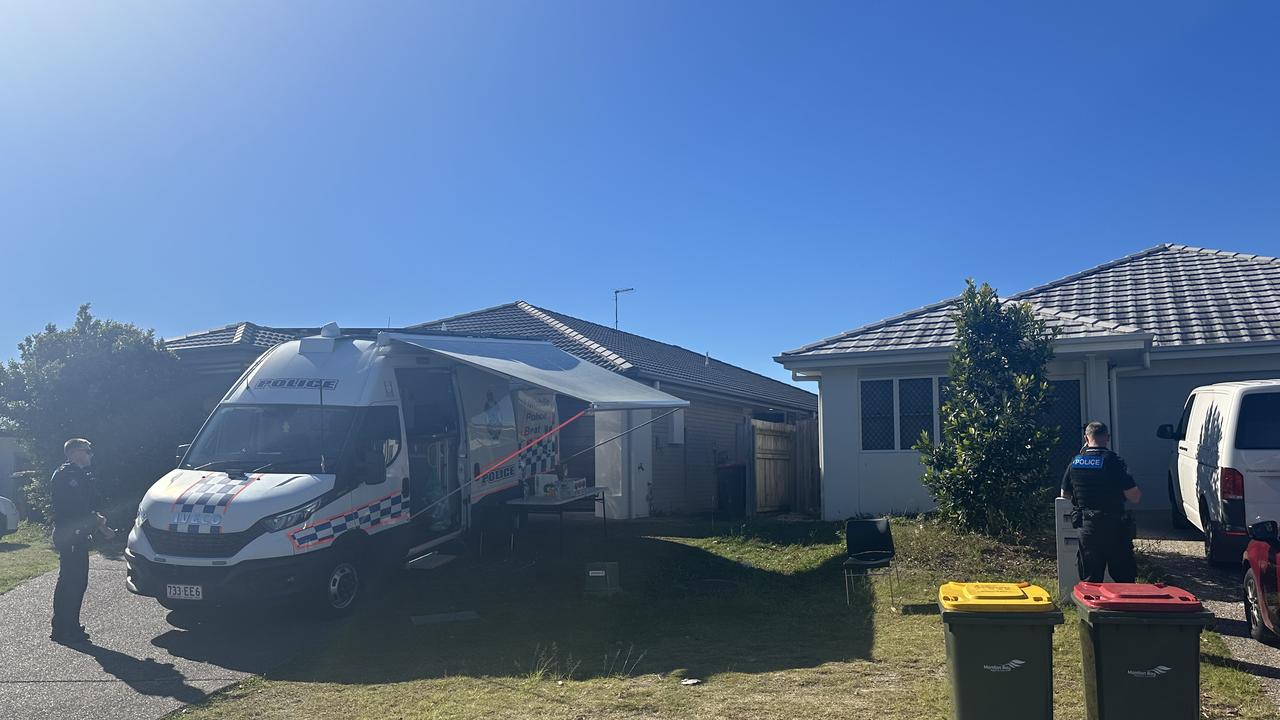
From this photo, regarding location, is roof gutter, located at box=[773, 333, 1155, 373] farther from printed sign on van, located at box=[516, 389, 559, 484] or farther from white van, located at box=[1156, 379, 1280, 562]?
printed sign on van, located at box=[516, 389, 559, 484]

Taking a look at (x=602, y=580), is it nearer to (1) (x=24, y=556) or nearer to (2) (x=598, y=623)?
(2) (x=598, y=623)

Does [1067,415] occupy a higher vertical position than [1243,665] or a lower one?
higher

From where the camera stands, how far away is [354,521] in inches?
350

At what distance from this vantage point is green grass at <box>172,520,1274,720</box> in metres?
5.86

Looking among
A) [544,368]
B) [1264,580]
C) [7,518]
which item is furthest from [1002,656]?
[7,518]

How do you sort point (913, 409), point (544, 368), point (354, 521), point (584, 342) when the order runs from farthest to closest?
point (584, 342) → point (913, 409) → point (544, 368) → point (354, 521)

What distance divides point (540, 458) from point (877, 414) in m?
5.14

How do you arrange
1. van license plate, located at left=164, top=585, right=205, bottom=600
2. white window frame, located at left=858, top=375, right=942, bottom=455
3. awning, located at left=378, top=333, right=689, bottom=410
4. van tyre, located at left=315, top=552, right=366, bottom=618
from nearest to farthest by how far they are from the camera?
van license plate, located at left=164, top=585, right=205, bottom=600, van tyre, located at left=315, top=552, right=366, bottom=618, awning, located at left=378, top=333, right=689, bottom=410, white window frame, located at left=858, top=375, right=942, bottom=455

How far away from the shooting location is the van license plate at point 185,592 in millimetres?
7914

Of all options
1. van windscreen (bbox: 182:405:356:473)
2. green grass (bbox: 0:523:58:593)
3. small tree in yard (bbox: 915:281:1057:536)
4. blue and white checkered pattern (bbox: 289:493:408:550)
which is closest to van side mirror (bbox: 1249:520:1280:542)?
small tree in yard (bbox: 915:281:1057:536)

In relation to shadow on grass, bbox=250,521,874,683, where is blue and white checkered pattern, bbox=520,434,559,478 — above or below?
above

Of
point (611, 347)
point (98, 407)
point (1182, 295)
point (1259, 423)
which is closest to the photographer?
point (1259, 423)

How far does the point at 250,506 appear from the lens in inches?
318

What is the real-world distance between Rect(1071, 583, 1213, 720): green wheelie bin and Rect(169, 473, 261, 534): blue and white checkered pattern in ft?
22.4
